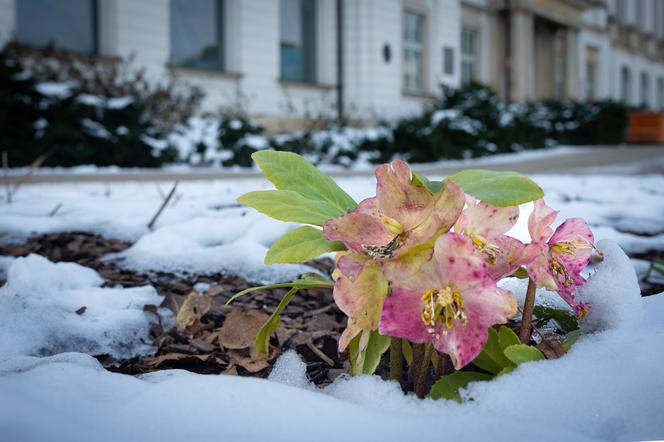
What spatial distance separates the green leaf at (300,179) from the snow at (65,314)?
1.66 feet

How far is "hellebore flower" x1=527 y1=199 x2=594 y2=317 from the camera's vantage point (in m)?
0.86

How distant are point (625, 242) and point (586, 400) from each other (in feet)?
4.98

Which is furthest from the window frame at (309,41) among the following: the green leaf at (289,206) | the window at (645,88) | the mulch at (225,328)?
the window at (645,88)

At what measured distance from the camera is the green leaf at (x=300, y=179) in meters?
0.95

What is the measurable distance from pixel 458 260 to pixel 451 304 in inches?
2.0

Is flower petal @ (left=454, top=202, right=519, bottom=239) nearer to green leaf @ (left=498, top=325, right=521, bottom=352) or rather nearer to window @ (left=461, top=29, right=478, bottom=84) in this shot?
green leaf @ (left=498, top=325, right=521, bottom=352)

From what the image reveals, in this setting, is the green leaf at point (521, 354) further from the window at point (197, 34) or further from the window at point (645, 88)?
the window at point (645, 88)

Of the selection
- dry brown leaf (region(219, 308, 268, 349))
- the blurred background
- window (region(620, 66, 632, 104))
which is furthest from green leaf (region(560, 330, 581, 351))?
window (region(620, 66, 632, 104))

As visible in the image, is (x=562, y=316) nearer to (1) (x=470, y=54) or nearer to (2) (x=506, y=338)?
(2) (x=506, y=338)

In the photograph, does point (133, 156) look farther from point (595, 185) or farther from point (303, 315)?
point (303, 315)

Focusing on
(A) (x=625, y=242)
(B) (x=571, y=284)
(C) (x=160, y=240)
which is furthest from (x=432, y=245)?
(A) (x=625, y=242)

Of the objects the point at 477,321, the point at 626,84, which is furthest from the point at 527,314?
the point at 626,84

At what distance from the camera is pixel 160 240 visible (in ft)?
6.30

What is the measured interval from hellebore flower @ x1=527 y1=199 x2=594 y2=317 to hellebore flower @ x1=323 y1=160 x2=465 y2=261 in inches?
6.0
